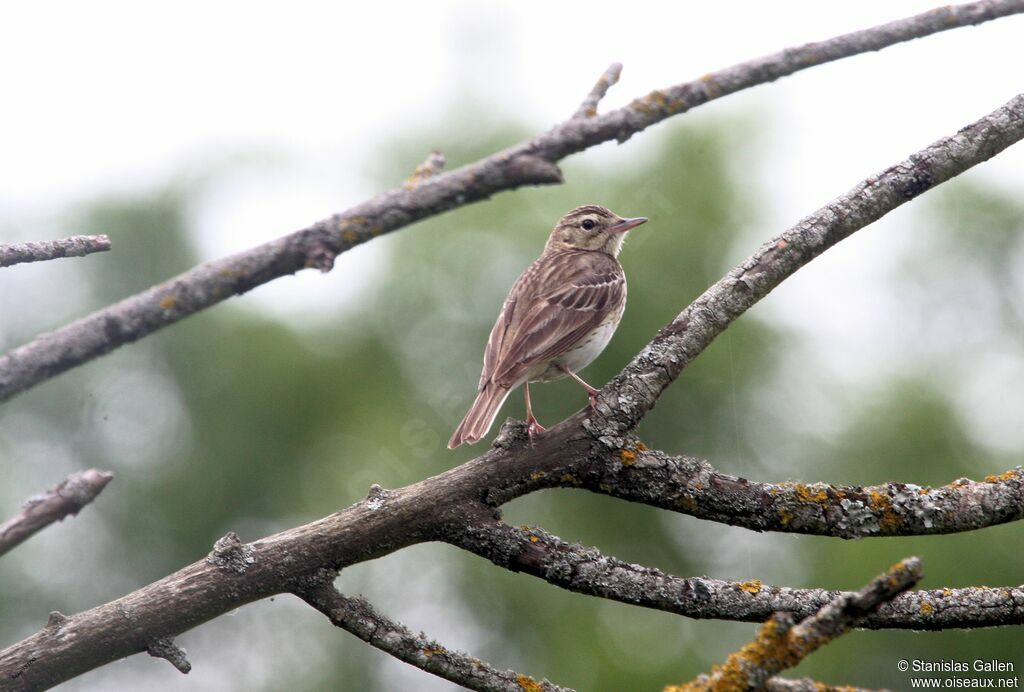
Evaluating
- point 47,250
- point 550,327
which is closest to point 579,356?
point 550,327

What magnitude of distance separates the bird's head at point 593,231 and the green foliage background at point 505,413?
5281mm

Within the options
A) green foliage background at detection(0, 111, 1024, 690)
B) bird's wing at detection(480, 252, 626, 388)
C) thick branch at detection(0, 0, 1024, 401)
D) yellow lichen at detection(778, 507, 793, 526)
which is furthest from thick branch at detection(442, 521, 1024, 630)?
green foliage background at detection(0, 111, 1024, 690)

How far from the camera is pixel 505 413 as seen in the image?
44.8 feet

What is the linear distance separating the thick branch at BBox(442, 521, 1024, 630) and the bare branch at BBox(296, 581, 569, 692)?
0.41 meters

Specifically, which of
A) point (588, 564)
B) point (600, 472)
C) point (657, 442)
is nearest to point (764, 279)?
point (600, 472)

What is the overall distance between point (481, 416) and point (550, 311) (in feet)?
3.80

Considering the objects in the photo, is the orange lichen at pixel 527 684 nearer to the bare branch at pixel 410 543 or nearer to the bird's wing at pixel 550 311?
the bare branch at pixel 410 543

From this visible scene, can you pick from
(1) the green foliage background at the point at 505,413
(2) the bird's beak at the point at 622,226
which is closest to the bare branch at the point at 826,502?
(2) the bird's beak at the point at 622,226

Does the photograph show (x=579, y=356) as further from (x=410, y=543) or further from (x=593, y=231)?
(x=410, y=543)

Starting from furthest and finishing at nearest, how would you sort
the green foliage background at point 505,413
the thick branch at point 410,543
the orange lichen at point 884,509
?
1. the green foliage background at point 505,413
2. the orange lichen at point 884,509
3. the thick branch at point 410,543

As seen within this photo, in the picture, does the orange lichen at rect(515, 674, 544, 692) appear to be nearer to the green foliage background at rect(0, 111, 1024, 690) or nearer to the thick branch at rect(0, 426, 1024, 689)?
the thick branch at rect(0, 426, 1024, 689)

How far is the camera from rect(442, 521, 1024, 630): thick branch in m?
3.98

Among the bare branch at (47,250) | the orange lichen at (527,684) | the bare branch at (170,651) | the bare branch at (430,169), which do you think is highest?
the bare branch at (430,169)

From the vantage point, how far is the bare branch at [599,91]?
353 centimetres
